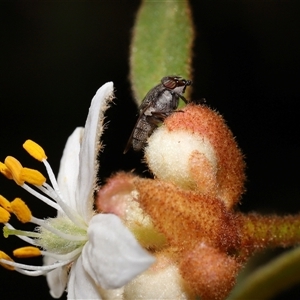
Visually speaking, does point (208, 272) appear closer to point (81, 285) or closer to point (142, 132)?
point (81, 285)

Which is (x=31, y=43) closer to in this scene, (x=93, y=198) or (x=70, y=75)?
(x=70, y=75)

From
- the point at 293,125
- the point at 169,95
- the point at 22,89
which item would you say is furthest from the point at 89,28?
the point at 169,95

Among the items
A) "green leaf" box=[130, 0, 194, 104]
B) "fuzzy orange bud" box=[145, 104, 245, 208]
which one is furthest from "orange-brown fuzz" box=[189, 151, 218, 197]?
"green leaf" box=[130, 0, 194, 104]

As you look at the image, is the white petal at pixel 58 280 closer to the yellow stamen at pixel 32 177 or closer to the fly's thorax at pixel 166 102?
the yellow stamen at pixel 32 177

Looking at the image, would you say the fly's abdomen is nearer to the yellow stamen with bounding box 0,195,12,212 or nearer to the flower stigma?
the flower stigma

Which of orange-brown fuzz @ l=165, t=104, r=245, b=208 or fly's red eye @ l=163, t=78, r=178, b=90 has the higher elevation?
fly's red eye @ l=163, t=78, r=178, b=90

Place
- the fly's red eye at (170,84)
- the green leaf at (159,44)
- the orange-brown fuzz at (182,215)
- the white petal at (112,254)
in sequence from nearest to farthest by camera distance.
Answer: the white petal at (112,254) < the orange-brown fuzz at (182,215) < the fly's red eye at (170,84) < the green leaf at (159,44)

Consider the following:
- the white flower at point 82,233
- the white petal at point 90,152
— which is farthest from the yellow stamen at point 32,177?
the white petal at point 90,152
